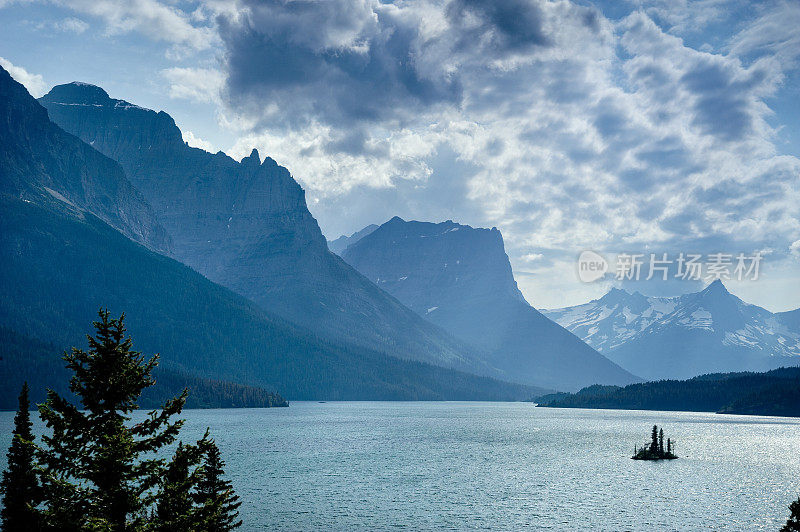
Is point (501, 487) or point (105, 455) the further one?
point (501, 487)

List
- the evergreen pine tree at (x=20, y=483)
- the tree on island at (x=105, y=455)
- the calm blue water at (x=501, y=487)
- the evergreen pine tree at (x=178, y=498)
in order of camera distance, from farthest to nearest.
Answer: the calm blue water at (x=501, y=487) → the evergreen pine tree at (x=20, y=483) → the evergreen pine tree at (x=178, y=498) → the tree on island at (x=105, y=455)

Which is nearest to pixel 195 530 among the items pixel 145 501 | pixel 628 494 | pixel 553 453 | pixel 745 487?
pixel 145 501

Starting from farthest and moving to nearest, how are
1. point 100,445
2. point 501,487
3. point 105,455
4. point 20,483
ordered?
point 501,487
point 20,483
point 100,445
point 105,455

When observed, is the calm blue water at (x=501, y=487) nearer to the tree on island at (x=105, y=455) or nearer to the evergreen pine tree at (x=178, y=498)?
the evergreen pine tree at (x=178, y=498)

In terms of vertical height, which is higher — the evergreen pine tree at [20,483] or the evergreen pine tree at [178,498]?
the evergreen pine tree at [178,498]

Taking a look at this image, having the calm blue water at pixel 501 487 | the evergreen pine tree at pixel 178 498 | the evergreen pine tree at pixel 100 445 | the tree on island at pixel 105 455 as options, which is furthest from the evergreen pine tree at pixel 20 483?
the calm blue water at pixel 501 487

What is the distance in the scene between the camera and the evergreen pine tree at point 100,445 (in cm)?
2452

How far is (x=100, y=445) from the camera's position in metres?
25.7

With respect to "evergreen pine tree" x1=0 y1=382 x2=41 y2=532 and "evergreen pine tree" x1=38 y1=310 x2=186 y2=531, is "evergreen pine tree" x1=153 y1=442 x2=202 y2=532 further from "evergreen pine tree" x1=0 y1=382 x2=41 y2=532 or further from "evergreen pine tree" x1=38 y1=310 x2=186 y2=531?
"evergreen pine tree" x1=0 y1=382 x2=41 y2=532

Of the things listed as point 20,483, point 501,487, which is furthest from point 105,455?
point 501,487

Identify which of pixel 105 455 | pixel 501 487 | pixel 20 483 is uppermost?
pixel 105 455

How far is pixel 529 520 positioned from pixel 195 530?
73.1m

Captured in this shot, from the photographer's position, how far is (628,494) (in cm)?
11450

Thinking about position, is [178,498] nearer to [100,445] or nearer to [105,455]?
[105,455]
